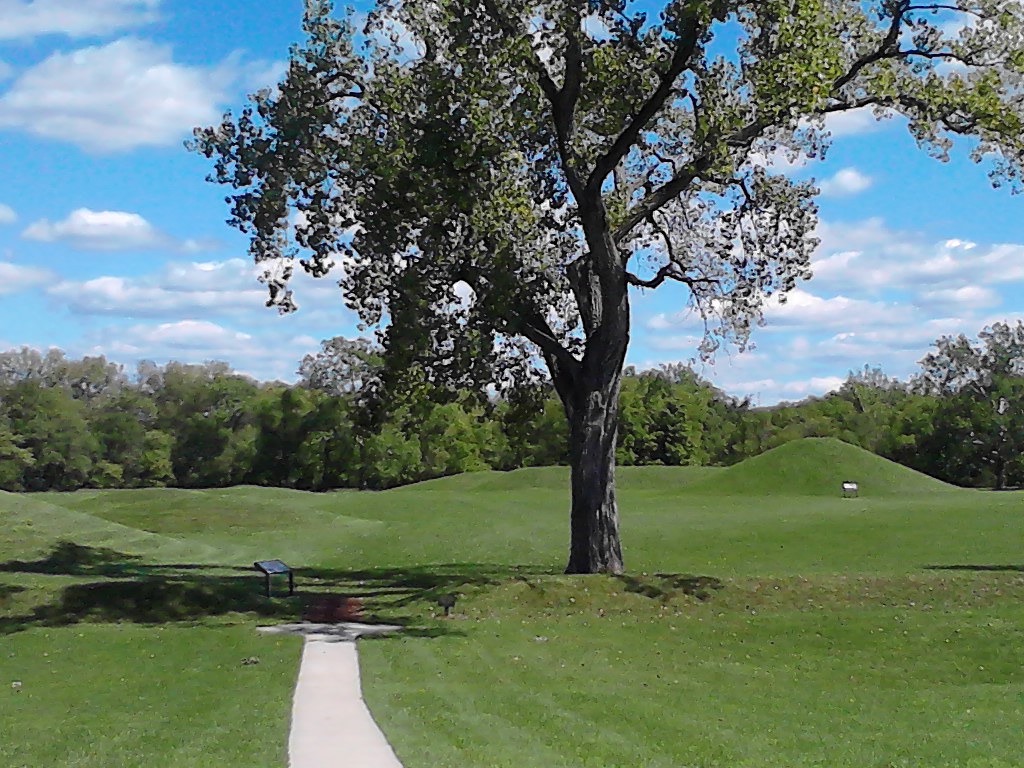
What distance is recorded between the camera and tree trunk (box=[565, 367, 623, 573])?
24.5 meters

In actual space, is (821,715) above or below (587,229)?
below

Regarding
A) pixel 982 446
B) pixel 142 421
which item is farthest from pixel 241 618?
pixel 142 421

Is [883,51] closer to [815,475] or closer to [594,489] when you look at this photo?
[594,489]

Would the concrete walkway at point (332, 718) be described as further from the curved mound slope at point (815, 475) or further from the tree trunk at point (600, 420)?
the curved mound slope at point (815, 475)

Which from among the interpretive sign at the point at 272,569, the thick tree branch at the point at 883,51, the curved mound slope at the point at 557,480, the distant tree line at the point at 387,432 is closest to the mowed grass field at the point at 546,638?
the interpretive sign at the point at 272,569

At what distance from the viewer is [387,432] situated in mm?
86375

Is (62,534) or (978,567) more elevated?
(62,534)

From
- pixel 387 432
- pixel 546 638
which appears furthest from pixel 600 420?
pixel 387 432

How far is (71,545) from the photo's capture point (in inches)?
1159

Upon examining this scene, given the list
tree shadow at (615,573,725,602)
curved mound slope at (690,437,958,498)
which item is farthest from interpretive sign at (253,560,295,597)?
curved mound slope at (690,437,958,498)

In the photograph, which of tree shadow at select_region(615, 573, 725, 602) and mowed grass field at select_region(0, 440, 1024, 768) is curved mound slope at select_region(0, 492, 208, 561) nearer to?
mowed grass field at select_region(0, 440, 1024, 768)

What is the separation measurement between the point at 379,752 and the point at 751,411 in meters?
109

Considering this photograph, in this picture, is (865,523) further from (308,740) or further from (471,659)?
(308,740)

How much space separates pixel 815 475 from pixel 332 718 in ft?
147
